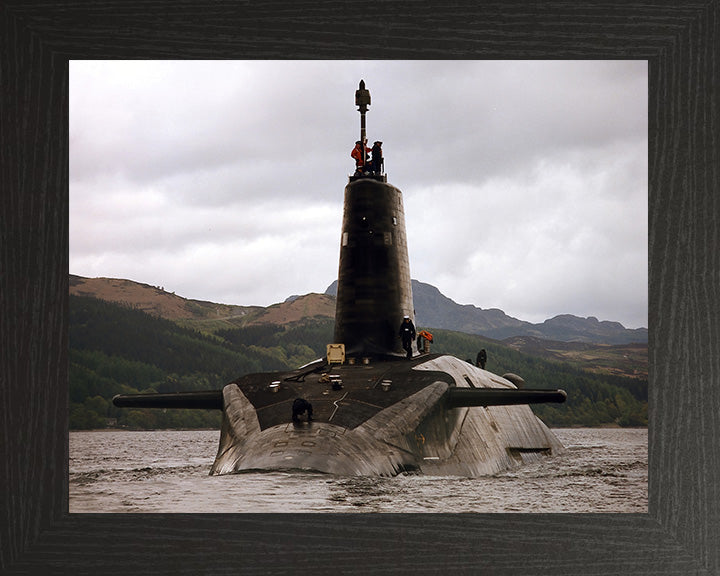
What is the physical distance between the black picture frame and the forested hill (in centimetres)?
1604

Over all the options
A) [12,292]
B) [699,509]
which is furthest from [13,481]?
[699,509]

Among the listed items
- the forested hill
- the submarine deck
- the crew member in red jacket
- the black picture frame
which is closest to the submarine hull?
the submarine deck

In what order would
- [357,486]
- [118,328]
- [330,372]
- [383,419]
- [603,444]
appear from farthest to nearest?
[118,328], [603,444], [330,372], [383,419], [357,486]

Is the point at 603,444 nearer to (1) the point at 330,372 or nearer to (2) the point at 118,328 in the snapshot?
(1) the point at 330,372

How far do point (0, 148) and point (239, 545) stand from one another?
167 inches

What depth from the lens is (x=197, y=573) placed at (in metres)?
8.16

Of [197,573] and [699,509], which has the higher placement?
[699,509]


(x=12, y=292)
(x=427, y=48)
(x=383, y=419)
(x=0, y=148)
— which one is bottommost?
(x=383, y=419)

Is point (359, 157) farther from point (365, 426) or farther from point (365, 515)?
point (365, 515)

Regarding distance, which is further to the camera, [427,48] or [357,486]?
[357,486]

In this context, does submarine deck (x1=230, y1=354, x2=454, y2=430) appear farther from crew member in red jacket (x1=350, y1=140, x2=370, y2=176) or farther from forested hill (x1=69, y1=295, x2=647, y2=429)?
forested hill (x1=69, y1=295, x2=647, y2=429)

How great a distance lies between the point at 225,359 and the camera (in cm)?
4819

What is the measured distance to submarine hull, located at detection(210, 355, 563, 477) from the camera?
11773 millimetres

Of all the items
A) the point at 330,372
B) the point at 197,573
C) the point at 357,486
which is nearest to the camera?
the point at 197,573
